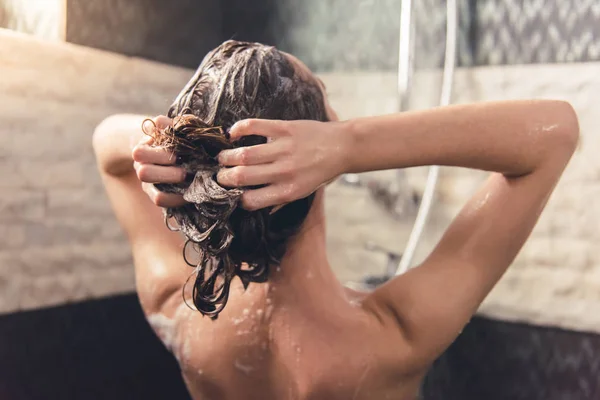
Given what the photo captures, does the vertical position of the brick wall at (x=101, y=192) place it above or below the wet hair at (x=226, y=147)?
below

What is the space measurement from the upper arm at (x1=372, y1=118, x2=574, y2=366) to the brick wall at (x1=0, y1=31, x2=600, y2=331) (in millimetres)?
474

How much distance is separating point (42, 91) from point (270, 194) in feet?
2.63

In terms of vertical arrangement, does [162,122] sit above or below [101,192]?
above

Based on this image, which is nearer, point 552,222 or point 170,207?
point 170,207

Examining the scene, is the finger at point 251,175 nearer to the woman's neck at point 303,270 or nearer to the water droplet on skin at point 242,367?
the woman's neck at point 303,270

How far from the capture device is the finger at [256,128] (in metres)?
0.60

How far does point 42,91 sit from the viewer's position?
1.19m

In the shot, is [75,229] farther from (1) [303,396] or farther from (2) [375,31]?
(2) [375,31]

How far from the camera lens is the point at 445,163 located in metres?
0.75

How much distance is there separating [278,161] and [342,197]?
901 mm

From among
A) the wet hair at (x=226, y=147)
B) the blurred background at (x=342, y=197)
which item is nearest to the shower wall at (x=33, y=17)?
the blurred background at (x=342, y=197)

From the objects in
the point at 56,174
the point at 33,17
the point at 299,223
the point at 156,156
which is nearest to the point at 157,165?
the point at 156,156

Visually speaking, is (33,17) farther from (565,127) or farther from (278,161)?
(565,127)

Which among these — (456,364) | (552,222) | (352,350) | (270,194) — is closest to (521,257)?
(552,222)
